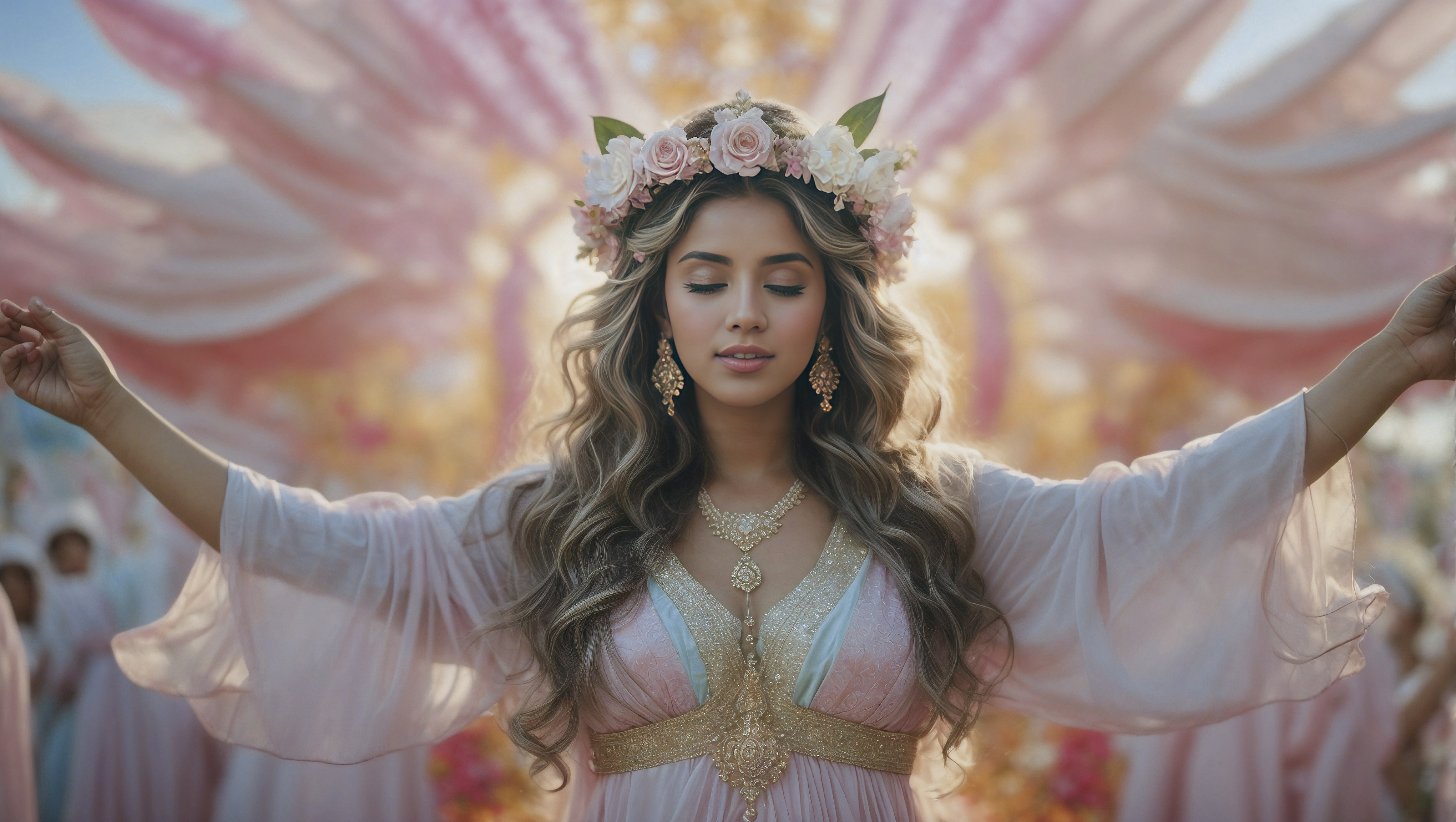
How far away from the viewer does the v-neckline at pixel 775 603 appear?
1.72 m

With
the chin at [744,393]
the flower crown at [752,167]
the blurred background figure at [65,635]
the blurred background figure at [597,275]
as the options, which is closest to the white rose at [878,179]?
the flower crown at [752,167]

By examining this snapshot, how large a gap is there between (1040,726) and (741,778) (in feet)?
9.51

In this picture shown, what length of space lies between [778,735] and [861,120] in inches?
43.6

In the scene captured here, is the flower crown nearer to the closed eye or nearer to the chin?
the closed eye

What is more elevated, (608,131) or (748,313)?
(608,131)

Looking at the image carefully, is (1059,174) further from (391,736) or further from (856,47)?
(391,736)

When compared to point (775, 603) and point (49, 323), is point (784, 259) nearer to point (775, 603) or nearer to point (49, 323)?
point (775, 603)

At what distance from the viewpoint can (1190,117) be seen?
412 cm

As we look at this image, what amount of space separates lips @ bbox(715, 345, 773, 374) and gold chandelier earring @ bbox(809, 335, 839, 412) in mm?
177

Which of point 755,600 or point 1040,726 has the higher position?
point 755,600

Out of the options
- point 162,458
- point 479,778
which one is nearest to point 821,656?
point 162,458

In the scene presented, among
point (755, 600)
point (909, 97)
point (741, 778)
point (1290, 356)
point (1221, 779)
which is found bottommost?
point (1221, 779)

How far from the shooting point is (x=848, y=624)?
66.6 inches

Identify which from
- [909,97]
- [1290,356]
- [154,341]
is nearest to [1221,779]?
[1290,356]
